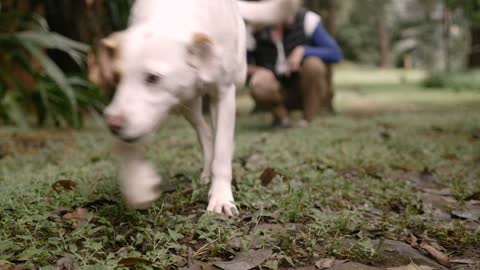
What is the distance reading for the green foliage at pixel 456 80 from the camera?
1311 cm

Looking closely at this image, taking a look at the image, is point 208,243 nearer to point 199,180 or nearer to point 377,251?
point 377,251

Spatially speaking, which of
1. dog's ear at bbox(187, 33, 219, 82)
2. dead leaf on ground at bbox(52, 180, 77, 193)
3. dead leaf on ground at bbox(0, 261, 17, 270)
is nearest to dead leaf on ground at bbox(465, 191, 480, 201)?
dog's ear at bbox(187, 33, 219, 82)

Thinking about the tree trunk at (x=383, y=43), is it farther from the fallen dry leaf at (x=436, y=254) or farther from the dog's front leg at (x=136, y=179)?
the dog's front leg at (x=136, y=179)

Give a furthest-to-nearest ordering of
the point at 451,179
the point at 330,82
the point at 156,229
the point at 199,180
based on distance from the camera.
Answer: the point at 330,82
the point at 451,179
the point at 199,180
the point at 156,229

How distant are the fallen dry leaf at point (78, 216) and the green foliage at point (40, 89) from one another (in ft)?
9.30

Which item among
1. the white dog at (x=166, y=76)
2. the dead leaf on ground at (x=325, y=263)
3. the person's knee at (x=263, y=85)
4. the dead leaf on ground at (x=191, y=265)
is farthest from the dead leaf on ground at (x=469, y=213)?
the person's knee at (x=263, y=85)

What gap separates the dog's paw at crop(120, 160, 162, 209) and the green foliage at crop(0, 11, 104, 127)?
3152mm

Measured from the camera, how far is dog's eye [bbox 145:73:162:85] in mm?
1926

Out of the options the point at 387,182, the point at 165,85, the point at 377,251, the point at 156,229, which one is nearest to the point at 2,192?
the point at 156,229

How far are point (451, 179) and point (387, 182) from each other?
0.44 metres

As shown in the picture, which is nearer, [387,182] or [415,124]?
[387,182]

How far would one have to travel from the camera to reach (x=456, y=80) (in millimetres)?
13820

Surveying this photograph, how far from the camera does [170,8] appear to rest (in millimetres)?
2191

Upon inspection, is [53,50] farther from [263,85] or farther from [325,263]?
[325,263]
